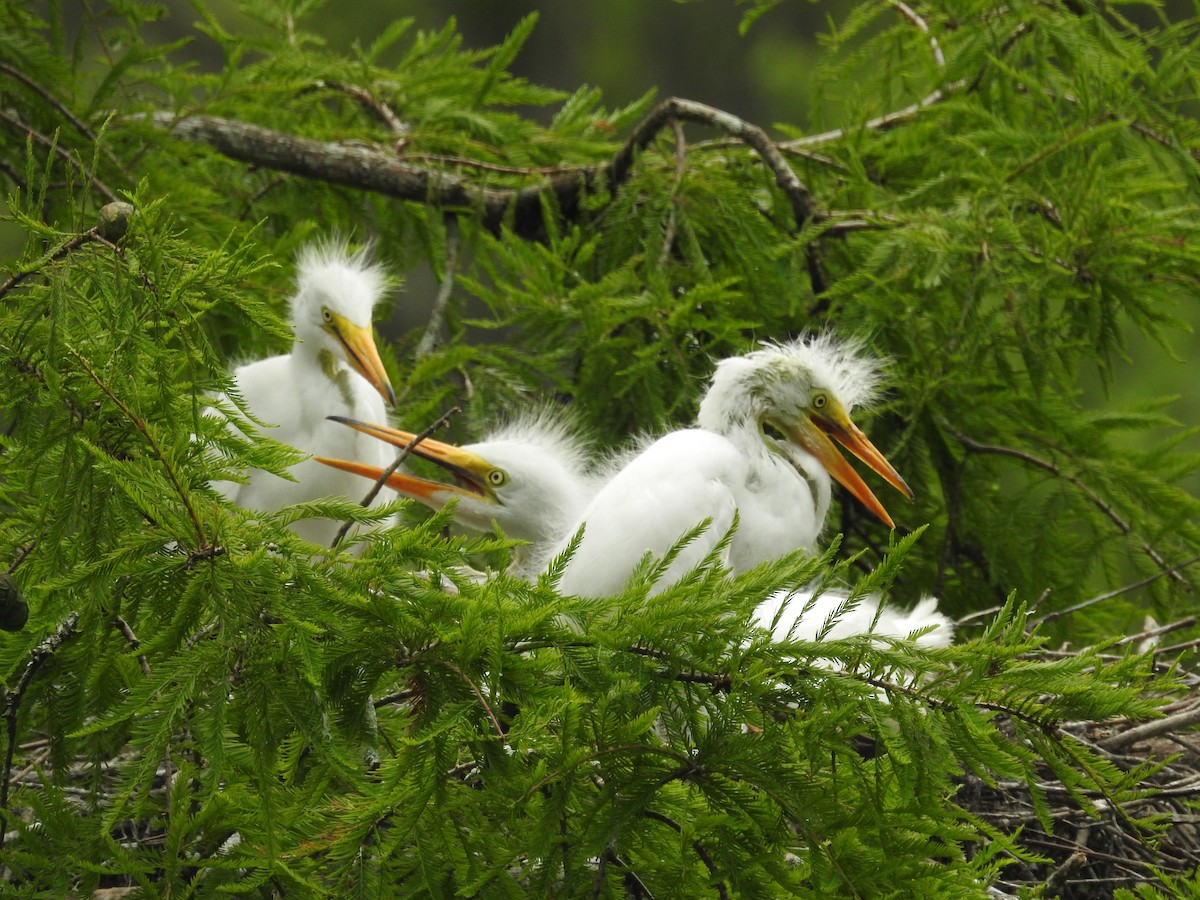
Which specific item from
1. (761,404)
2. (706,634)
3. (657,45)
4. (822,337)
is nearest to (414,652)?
(706,634)

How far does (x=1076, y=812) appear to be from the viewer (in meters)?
1.95

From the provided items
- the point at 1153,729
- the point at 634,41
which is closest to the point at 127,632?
the point at 1153,729

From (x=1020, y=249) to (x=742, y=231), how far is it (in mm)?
630

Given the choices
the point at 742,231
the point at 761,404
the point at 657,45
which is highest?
the point at 657,45

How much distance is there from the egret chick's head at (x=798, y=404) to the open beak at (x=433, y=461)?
0.49 meters

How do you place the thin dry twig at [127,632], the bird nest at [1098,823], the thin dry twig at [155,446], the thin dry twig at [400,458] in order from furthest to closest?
the bird nest at [1098,823], the thin dry twig at [400,458], the thin dry twig at [127,632], the thin dry twig at [155,446]

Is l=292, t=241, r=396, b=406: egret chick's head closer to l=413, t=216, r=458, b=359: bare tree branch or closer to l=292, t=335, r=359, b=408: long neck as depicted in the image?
l=292, t=335, r=359, b=408: long neck

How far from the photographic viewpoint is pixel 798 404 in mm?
2316

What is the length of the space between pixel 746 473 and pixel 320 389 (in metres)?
0.92

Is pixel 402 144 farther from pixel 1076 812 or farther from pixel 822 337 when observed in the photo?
pixel 1076 812

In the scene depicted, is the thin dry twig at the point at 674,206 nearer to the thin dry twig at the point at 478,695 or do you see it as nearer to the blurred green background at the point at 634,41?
the thin dry twig at the point at 478,695

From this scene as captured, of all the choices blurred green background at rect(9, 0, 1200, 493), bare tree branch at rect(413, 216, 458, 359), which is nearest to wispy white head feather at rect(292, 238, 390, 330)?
bare tree branch at rect(413, 216, 458, 359)

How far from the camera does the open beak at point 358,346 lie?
253 cm

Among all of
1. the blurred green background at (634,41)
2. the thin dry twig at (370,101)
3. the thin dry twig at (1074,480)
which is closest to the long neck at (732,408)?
the thin dry twig at (1074,480)
